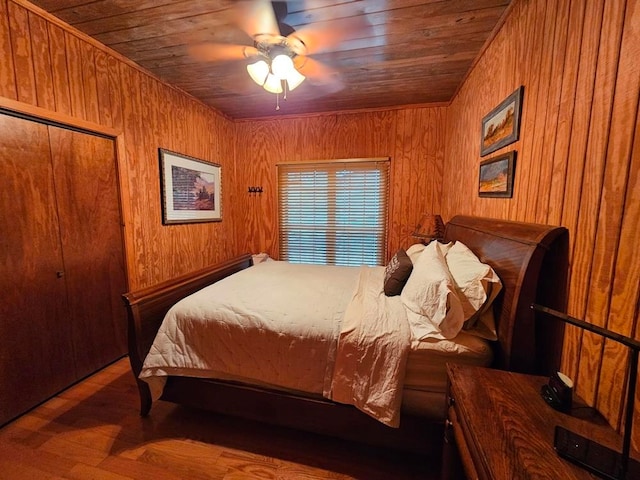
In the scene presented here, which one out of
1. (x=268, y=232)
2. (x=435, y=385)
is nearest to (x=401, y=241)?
(x=268, y=232)

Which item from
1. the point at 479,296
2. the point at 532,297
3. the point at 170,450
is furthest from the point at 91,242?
the point at 532,297

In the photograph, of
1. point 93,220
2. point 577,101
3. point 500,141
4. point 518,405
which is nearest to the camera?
point 518,405

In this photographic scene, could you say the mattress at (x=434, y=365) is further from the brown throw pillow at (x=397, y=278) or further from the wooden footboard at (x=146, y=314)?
the wooden footboard at (x=146, y=314)

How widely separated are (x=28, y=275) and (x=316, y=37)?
2540 mm

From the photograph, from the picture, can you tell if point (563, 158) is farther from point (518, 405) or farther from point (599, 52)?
point (518, 405)

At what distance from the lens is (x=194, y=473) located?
1427 millimetres

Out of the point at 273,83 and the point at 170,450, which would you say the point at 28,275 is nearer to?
the point at 170,450

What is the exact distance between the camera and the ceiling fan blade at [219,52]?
2131mm

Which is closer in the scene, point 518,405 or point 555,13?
point 518,405

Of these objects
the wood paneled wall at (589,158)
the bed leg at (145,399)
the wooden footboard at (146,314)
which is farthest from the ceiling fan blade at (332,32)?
the bed leg at (145,399)

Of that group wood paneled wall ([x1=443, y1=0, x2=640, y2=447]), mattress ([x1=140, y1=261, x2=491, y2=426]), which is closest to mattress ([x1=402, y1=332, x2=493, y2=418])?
mattress ([x1=140, y1=261, x2=491, y2=426])

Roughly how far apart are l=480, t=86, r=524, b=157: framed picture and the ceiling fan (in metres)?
1.08

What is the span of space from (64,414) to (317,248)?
2874 millimetres

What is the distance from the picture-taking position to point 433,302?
55.1 inches
